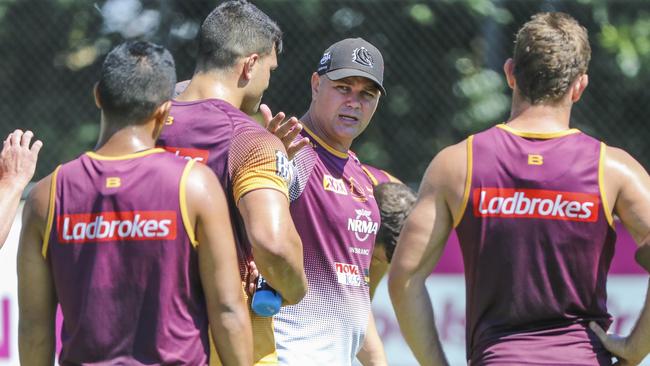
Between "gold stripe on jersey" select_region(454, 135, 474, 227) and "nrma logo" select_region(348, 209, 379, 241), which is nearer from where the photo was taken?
"gold stripe on jersey" select_region(454, 135, 474, 227)

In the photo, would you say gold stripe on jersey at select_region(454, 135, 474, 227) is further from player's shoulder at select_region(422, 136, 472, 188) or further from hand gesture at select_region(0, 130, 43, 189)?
hand gesture at select_region(0, 130, 43, 189)

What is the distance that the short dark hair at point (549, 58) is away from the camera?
145 inches

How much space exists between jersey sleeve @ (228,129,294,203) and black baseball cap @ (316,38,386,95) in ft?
3.94

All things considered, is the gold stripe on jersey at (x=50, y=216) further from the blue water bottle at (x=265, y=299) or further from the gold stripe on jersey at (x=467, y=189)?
the gold stripe on jersey at (x=467, y=189)

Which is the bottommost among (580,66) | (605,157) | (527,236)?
(527,236)

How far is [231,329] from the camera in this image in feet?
11.1

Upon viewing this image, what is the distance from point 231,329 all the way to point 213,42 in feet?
4.09

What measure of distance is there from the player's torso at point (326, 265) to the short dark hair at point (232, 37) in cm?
56

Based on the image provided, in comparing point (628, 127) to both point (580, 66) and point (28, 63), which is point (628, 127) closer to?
point (28, 63)

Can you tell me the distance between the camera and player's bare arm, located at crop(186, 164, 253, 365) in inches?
130

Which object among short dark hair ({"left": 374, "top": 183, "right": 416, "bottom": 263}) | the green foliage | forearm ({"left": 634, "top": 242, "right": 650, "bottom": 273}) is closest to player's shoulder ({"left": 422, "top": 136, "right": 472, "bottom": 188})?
forearm ({"left": 634, "top": 242, "right": 650, "bottom": 273})

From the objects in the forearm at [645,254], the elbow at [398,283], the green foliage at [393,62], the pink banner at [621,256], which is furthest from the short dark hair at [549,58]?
the green foliage at [393,62]

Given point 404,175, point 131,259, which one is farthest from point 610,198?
point 404,175

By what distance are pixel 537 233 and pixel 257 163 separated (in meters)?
0.93
